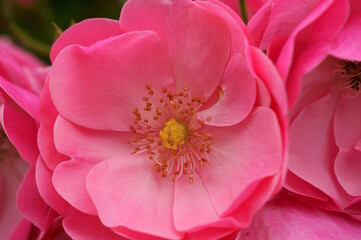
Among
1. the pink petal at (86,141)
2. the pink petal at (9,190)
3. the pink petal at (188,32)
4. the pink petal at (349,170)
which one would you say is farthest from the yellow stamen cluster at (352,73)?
the pink petal at (9,190)

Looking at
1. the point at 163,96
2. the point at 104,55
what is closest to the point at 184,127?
the point at 163,96

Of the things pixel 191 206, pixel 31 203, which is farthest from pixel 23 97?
pixel 191 206

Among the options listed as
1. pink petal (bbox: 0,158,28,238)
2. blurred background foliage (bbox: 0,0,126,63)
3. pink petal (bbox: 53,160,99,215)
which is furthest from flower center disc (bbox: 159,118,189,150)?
blurred background foliage (bbox: 0,0,126,63)

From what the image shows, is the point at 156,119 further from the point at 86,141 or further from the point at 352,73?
the point at 352,73

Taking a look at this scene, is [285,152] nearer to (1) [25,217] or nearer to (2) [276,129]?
(2) [276,129]

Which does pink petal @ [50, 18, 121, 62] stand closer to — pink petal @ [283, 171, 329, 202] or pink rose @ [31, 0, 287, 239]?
pink rose @ [31, 0, 287, 239]

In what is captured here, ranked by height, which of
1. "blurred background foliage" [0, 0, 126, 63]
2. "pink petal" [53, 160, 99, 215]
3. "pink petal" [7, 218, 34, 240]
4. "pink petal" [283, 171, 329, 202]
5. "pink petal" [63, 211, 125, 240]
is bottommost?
"blurred background foliage" [0, 0, 126, 63]
